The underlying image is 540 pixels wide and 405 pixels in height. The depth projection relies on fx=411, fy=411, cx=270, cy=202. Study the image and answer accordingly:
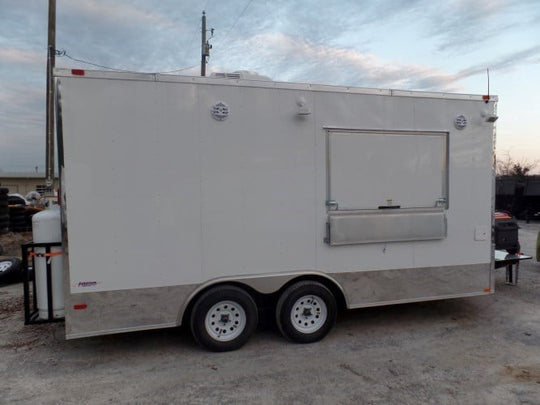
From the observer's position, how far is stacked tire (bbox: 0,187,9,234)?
12513mm

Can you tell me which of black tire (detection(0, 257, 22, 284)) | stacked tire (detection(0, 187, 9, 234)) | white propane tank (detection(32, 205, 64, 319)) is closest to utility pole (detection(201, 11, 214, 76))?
stacked tire (detection(0, 187, 9, 234))

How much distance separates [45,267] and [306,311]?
291 centimetres

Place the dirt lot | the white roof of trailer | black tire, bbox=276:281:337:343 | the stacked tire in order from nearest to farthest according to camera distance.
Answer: the dirt lot < the white roof of trailer < black tire, bbox=276:281:337:343 < the stacked tire

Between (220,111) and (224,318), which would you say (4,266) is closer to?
(224,318)

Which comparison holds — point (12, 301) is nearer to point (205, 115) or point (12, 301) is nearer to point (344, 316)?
point (205, 115)

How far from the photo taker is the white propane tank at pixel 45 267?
4.42 meters

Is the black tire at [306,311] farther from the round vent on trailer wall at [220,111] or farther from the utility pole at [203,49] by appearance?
the utility pole at [203,49]

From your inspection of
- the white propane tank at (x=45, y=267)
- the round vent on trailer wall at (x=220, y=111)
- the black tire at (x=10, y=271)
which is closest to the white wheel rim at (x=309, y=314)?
the round vent on trailer wall at (x=220, y=111)

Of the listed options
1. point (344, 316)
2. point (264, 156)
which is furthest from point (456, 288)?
point (264, 156)

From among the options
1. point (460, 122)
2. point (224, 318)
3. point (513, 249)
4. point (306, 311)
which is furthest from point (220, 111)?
point (513, 249)

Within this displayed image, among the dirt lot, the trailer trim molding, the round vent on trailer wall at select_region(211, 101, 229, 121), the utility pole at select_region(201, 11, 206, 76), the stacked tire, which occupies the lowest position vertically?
the dirt lot

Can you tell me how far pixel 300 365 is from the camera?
168 inches

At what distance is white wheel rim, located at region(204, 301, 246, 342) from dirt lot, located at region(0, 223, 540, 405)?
0.70 feet

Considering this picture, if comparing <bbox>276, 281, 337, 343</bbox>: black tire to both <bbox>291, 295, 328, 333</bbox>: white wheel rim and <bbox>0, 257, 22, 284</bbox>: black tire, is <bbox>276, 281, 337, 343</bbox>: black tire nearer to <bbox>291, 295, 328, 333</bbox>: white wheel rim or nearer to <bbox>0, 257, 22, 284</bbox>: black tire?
<bbox>291, 295, 328, 333</bbox>: white wheel rim
